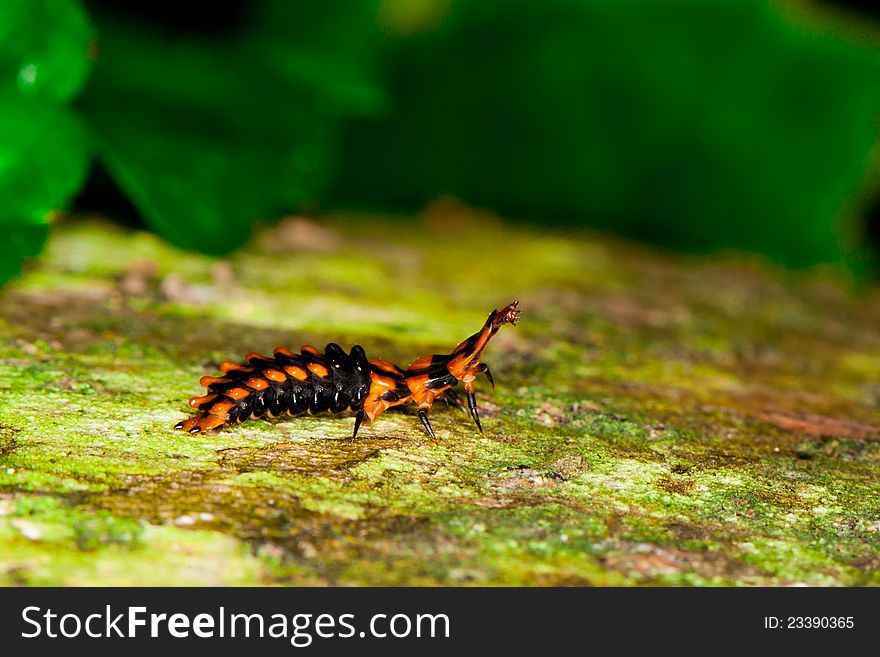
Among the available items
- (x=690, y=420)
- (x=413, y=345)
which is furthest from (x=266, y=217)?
(x=690, y=420)

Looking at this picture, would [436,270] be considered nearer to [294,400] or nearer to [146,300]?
[146,300]

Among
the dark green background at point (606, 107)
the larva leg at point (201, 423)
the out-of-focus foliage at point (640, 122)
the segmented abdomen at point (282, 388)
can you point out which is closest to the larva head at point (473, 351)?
the segmented abdomen at point (282, 388)

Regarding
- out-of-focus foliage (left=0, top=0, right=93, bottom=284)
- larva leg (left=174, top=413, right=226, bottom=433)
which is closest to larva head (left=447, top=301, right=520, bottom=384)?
larva leg (left=174, top=413, right=226, bottom=433)

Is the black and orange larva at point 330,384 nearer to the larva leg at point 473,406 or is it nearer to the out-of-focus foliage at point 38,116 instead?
the larva leg at point 473,406

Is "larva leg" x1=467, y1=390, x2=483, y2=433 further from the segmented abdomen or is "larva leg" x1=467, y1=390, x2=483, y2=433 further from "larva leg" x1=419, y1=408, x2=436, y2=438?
the segmented abdomen

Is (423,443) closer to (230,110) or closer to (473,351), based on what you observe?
(473,351)
